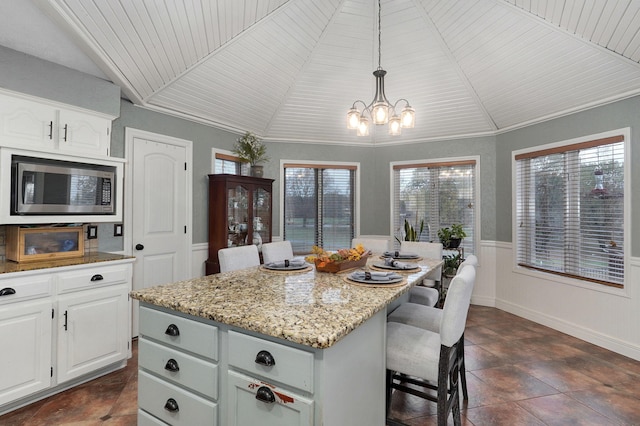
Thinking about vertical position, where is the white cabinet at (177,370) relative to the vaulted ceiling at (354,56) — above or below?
below

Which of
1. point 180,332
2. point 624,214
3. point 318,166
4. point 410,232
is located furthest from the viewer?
point 318,166

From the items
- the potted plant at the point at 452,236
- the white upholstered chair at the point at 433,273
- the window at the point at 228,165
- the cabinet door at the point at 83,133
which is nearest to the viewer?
the cabinet door at the point at 83,133

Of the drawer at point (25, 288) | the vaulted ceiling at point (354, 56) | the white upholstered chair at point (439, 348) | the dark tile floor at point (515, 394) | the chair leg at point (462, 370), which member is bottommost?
the dark tile floor at point (515, 394)

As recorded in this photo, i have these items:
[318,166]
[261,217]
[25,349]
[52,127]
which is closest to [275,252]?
[261,217]

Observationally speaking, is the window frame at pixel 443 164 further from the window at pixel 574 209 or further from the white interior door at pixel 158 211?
the white interior door at pixel 158 211

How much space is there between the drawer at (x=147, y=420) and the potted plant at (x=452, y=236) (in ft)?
12.9

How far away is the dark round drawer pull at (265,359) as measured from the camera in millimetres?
1232

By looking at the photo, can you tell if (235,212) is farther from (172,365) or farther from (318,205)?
(172,365)

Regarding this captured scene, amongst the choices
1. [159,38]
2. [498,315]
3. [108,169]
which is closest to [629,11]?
[498,315]

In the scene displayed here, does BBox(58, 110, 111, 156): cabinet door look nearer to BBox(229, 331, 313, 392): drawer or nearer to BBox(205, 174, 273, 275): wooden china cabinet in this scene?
BBox(205, 174, 273, 275): wooden china cabinet

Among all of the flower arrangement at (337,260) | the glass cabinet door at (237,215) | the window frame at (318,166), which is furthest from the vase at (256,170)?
the flower arrangement at (337,260)

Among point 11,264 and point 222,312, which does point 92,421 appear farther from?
point 222,312

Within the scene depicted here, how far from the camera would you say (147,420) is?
1660mm

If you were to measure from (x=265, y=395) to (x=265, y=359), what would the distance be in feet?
0.43
